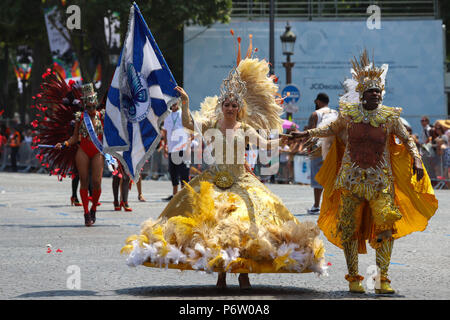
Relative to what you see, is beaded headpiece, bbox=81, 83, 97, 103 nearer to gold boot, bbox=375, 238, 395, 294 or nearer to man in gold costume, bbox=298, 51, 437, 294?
man in gold costume, bbox=298, 51, 437, 294

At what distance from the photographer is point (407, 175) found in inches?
316

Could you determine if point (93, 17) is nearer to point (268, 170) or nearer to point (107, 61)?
point (107, 61)

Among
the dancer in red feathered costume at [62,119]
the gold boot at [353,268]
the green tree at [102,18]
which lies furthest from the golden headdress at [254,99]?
the green tree at [102,18]

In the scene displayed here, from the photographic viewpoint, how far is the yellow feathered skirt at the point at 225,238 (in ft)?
23.3

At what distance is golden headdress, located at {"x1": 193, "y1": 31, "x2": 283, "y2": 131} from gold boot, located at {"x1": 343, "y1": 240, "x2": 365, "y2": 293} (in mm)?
1380

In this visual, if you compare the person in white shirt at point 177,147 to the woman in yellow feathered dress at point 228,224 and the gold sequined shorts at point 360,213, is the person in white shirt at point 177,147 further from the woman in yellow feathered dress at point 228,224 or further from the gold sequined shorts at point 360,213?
the gold sequined shorts at point 360,213

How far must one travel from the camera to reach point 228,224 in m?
7.25

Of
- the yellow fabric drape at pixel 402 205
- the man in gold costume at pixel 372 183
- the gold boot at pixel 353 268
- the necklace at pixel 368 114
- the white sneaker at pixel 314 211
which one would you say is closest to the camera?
the gold boot at pixel 353 268

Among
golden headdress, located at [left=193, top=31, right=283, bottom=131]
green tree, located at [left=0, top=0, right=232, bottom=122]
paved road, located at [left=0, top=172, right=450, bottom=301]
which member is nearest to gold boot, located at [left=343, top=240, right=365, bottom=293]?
paved road, located at [left=0, top=172, right=450, bottom=301]

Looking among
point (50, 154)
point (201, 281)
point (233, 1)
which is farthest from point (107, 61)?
point (201, 281)

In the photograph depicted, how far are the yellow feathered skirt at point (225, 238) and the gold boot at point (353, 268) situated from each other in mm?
360

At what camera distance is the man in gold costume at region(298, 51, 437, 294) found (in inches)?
301

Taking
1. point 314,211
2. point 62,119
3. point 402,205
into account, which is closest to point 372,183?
point 402,205

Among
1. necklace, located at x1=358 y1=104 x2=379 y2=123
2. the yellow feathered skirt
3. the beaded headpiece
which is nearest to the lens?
the yellow feathered skirt
